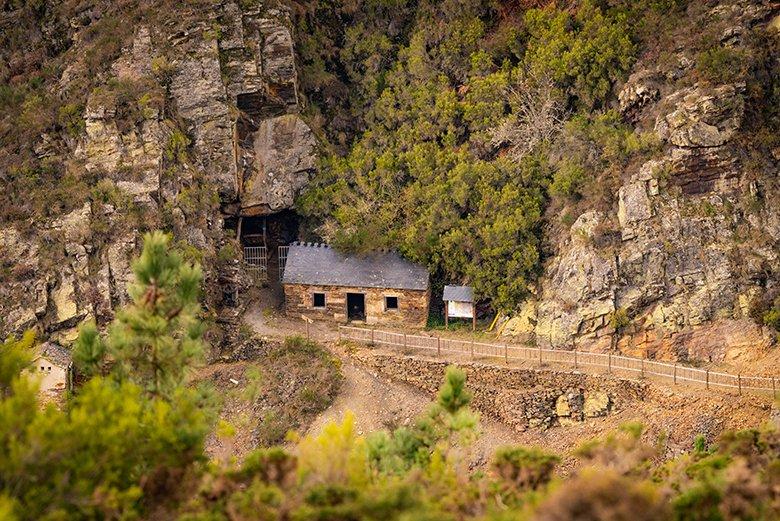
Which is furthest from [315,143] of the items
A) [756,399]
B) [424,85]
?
[756,399]

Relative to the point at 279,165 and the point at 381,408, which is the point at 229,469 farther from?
the point at 279,165

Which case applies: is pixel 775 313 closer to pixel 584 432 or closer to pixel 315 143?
pixel 584 432

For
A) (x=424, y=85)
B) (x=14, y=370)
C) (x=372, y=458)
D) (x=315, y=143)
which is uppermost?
(x=424, y=85)

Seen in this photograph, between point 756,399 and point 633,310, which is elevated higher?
point 633,310

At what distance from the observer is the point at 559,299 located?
31.8 meters

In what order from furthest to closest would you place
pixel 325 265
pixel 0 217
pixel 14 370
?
pixel 325 265
pixel 0 217
pixel 14 370

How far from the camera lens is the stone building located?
34125 millimetres

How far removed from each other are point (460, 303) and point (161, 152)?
13.3m

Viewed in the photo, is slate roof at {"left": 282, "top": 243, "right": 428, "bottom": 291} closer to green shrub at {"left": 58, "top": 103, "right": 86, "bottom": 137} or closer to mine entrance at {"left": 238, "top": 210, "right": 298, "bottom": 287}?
mine entrance at {"left": 238, "top": 210, "right": 298, "bottom": 287}

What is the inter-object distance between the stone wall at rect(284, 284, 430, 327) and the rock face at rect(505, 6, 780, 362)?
4.72 metres

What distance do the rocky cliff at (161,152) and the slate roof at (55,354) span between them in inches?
54.1

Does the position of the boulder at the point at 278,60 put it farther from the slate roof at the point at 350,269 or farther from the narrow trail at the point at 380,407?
the narrow trail at the point at 380,407

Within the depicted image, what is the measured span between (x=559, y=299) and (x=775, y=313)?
7.34 metres

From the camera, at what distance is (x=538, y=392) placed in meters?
29.8
